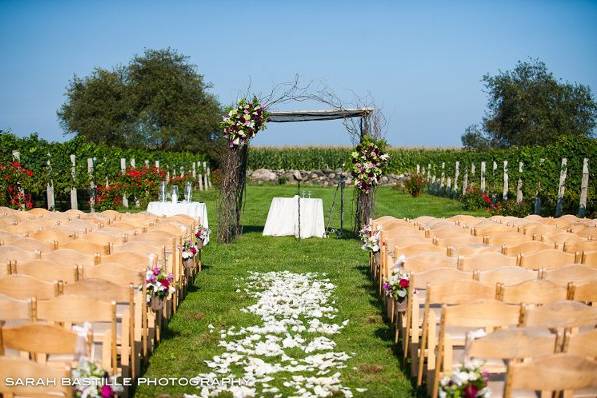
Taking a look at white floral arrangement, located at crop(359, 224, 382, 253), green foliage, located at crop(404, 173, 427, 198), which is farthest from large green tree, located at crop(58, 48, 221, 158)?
white floral arrangement, located at crop(359, 224, 382, 253)

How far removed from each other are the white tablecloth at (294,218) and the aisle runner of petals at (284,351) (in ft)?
20.2

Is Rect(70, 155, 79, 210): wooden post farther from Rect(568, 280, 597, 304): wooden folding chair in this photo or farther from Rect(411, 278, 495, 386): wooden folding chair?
Rect(568, 280, 597, 304): wooden folding chair

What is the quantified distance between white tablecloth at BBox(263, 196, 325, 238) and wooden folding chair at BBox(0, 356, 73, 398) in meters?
11.9

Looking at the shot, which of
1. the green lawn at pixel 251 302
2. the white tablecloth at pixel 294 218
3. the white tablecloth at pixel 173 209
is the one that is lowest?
the green lawn at pixel 251 302

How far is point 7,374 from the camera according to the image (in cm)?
306

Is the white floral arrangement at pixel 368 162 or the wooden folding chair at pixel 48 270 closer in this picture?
the wooden folding chair at pixel 48 270

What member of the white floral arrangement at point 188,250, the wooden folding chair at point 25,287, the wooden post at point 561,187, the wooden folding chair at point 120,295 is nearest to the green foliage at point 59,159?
the white floral arrangement at point 188,250

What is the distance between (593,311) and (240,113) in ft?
32.9

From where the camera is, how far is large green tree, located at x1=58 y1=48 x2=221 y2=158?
45188 mm

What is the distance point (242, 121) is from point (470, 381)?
10.5 m

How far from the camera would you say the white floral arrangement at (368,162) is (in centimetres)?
1356

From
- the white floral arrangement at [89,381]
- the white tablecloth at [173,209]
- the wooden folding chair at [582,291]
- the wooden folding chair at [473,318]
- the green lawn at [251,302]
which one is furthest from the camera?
the white tablecloth at [173,209]

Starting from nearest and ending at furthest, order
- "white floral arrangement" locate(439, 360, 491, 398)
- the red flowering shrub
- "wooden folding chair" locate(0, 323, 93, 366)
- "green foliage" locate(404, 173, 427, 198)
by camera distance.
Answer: "white floral arrangement" locate(439, 360, 491, 398) < "wooden folding chair" locate(0, 323, 93, 366) < the red flowering shrub < "green foliage" locate(404, 173, 427, 198)

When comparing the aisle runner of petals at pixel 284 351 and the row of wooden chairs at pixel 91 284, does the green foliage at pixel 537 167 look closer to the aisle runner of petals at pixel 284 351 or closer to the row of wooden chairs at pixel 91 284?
the aisle runner of petals at pixel 284 351
